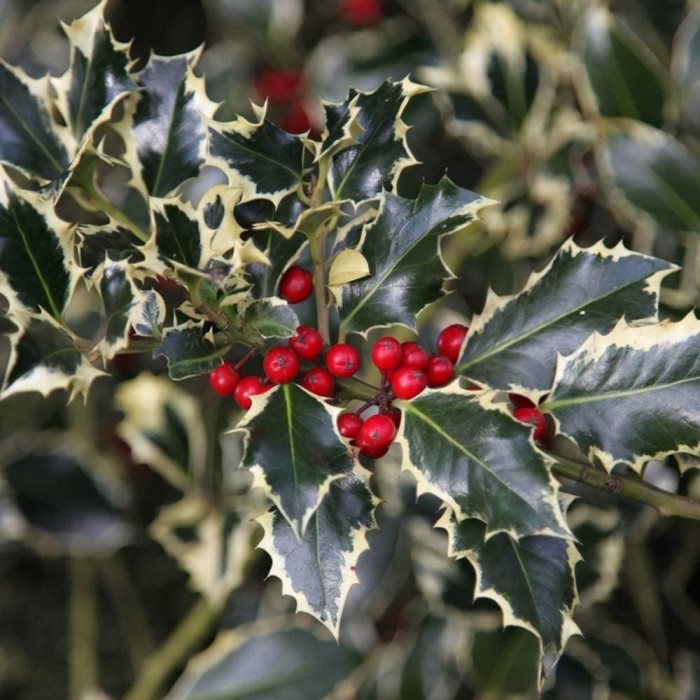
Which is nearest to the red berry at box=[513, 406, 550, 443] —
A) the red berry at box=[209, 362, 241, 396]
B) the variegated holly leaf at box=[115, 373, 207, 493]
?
the red berry at box=[209, 362, 241, 396]

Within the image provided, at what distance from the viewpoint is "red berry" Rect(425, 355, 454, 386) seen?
2.35 feet

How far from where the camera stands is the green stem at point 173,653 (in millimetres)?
1254

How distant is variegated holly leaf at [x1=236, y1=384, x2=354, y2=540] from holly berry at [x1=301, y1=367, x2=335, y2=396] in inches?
1.3

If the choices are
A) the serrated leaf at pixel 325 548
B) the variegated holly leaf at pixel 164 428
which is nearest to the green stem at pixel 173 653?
the variegated holly leaf at pixel 164 428

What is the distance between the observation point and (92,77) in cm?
76

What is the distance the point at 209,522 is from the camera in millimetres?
1220

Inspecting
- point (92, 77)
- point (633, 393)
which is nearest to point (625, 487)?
point (633, 393)

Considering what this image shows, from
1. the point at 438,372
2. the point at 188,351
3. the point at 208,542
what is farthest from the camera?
the point at 208,542

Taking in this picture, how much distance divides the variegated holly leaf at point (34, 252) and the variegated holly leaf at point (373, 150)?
22 centimetres

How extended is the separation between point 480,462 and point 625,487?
0.14 meters

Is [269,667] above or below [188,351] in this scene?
below

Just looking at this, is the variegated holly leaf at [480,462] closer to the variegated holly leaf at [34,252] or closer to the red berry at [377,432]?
the red berry at [377,432]

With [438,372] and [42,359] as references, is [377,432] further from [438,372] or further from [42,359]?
[42,359]

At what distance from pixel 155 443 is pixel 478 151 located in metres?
→ 0.65
